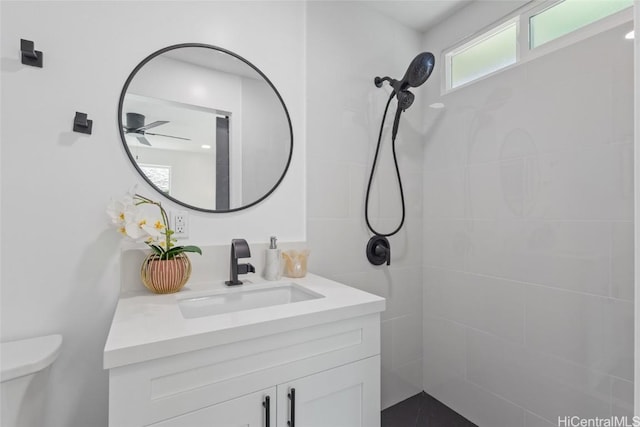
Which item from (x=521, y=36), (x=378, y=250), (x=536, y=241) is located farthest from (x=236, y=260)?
(x=521, y=36)

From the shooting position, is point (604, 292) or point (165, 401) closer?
point (165, 401)

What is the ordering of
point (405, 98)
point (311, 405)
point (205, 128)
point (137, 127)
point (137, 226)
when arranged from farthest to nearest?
1. point (405, 98)
2. point (205, 128)
3. point (137, 127)
4. point (137, 226)
5. point (311, 405)

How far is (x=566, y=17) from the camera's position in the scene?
1.37 meters

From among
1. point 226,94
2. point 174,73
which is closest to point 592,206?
point 226,94

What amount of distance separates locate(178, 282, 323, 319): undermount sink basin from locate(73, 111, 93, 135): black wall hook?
2.27 ft

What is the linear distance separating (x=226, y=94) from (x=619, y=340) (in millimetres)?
1888

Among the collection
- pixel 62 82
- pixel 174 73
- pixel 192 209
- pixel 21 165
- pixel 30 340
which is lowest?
pixel 30 340

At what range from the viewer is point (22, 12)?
101cm

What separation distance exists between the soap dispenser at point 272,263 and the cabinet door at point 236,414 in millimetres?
534

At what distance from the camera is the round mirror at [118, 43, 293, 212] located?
120 centimetres

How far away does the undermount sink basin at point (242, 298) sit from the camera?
111 cm

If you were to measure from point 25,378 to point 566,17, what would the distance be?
7.94 feet

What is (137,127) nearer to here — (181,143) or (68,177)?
(181,143)

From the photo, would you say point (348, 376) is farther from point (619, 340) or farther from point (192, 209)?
point (619, 340)
